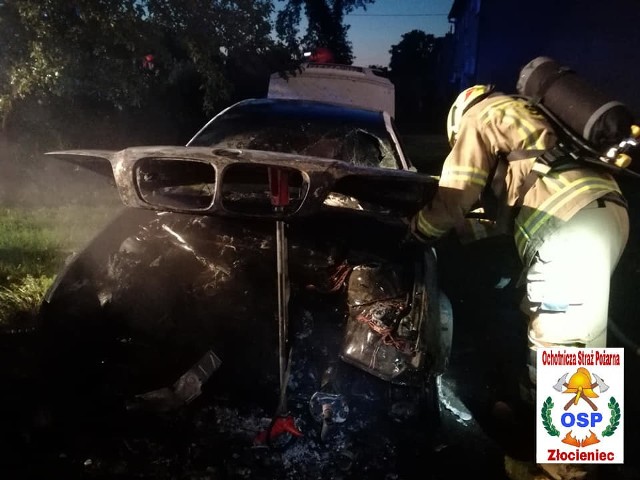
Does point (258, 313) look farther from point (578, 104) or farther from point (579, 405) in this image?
point (578, 104)

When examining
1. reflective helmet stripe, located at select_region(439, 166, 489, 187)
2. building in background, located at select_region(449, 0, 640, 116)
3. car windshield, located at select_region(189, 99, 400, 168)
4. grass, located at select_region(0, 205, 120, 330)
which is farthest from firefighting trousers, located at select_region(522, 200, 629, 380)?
building in background, located at select_region(449, 0, 640, 116)

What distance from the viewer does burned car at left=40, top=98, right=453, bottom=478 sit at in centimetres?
224

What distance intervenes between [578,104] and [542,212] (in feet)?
1.60

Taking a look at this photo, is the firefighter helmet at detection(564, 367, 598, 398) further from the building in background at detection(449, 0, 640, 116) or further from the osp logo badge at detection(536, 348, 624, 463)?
the building in background at detection(449, 0, 640, 116)

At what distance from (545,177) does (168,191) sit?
206 cm

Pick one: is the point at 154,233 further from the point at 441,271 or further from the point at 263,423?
the point at 441,271

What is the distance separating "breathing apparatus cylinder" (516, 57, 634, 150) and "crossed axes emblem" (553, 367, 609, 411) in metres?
1.06

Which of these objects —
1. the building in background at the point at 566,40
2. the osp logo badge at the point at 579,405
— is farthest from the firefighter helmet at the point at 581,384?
the building in background at the point at 566,40

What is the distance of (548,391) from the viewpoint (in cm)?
219

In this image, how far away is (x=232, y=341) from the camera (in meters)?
2.84

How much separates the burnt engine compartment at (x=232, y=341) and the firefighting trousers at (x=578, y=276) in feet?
2.02

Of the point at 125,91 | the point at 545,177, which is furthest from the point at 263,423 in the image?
the point at 125,91

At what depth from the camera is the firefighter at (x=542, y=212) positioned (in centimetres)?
207

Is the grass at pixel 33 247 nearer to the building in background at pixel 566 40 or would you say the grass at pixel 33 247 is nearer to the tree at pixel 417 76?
the building in background at pixel 566 40
